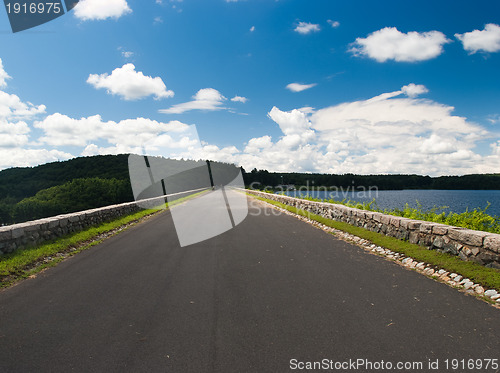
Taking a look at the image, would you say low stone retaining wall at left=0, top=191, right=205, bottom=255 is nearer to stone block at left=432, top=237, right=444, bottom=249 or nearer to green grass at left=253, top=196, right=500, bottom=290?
green grass at left=253, top=196, right=500, bottom=290

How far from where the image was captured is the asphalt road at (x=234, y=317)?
10.6 ft

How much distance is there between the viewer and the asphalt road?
3.22 metres

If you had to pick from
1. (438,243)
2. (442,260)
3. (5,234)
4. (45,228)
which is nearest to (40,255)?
(5,234)

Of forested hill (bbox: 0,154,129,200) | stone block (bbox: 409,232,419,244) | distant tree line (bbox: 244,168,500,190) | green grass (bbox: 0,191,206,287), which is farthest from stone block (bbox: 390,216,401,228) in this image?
distant tree line (bbox: 244,168,500,190)

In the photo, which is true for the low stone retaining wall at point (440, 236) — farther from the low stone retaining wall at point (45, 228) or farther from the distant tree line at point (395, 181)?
the distant tree line at point (395, 181)

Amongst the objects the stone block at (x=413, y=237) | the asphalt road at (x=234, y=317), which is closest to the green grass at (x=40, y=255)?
the asphalt road at (x=234, y=317)

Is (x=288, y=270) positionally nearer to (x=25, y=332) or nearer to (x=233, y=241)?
(x=233, y=241)

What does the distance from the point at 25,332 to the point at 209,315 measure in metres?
2.38

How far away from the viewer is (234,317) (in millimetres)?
4160

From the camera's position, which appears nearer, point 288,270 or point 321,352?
point 321,352

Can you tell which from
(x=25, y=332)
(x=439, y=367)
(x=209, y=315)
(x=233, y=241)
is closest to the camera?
(x=439, y=367)

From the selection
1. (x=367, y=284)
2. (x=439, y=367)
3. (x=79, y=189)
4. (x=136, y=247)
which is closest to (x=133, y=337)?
(x=439, y=367)

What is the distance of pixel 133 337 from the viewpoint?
3693 millimetres

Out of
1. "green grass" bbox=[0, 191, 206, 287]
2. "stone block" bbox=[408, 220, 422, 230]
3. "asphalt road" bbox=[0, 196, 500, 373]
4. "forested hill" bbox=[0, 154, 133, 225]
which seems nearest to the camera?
"asphalt road" bbox=[0, 196, 500, 373]
